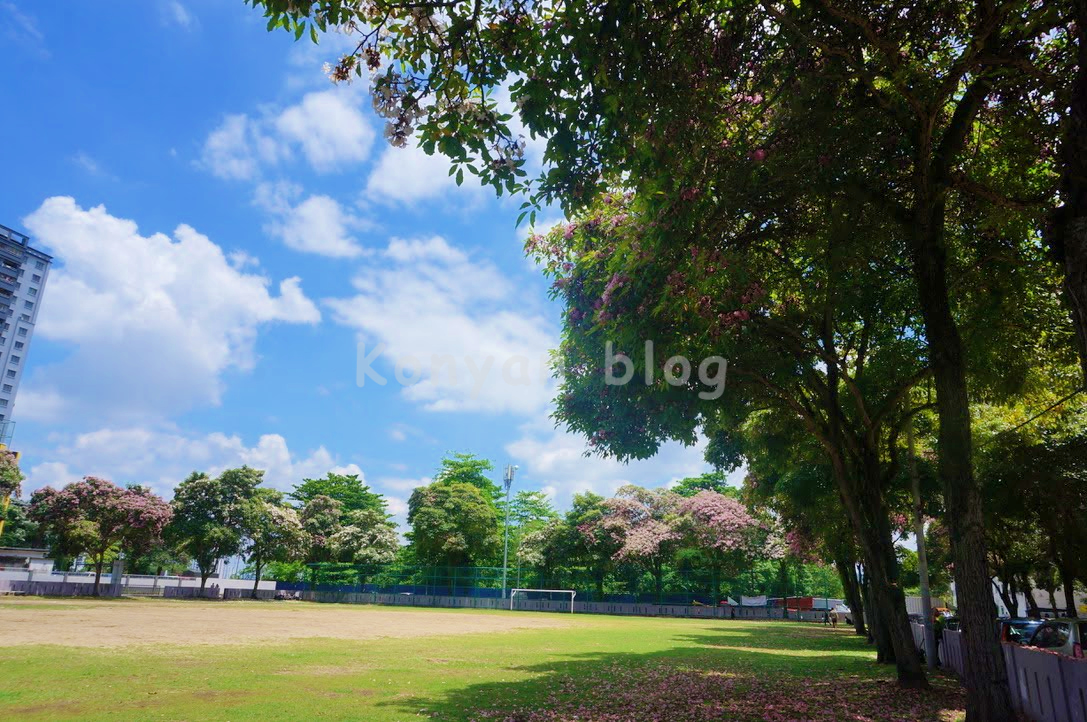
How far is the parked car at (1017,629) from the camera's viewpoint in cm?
1646

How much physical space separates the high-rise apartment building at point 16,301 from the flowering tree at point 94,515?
2945 inches

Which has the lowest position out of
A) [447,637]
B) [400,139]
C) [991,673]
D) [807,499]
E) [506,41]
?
[447,637]

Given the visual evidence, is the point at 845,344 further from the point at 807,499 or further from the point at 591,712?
the point at 591,712

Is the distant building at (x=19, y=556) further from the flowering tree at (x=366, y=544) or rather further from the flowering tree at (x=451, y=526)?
the flowering tree at (x=451, y=526)

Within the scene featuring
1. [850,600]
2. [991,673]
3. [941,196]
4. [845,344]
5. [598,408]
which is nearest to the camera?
[991,673]

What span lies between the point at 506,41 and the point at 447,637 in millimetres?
21945

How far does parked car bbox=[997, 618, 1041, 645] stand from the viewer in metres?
16.5

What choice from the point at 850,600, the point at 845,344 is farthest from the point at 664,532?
the point at 845,344

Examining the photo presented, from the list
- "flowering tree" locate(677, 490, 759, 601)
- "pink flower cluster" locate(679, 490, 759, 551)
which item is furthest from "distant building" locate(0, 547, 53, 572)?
"pink flower cluster" locate(679, 490, 759, 551)

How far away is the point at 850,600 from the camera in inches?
1313

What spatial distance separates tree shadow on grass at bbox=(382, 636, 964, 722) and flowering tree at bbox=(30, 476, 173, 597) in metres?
38.5

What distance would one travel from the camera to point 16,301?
10769cm

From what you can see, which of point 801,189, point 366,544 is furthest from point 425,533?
point 801,189

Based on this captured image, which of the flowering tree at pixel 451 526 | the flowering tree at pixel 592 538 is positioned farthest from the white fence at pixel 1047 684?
the flowering tree at pixel 451 526
